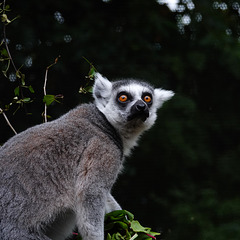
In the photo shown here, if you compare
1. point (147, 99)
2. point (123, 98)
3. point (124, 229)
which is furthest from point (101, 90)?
point (124, 229)

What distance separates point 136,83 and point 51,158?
747mm

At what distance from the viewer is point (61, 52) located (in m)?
4.99

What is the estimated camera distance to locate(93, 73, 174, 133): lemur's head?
266cm

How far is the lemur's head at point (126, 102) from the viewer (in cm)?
266

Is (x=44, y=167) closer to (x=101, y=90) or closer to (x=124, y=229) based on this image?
(x=124, y=229)

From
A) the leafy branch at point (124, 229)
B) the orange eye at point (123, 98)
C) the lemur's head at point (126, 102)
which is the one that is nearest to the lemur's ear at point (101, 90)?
the lemur's head at point (126, 102)

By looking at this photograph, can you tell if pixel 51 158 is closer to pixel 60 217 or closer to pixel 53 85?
pixel 60 217

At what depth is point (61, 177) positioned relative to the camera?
2324 mm

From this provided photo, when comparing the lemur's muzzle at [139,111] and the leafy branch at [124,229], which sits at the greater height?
the lemur's muzzle at [139,111]

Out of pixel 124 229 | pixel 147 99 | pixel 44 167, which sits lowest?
pixel 124 229

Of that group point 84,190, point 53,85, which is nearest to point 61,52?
point 53,85

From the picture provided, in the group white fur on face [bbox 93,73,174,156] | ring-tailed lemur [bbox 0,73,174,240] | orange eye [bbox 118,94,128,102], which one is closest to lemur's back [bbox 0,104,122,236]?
ring-tailed lemur [bbox 0,73,174,240]

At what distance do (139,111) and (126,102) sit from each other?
133 mm

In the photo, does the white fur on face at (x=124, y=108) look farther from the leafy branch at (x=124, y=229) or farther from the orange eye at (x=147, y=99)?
the leafy branch at (x=124, y=229)
